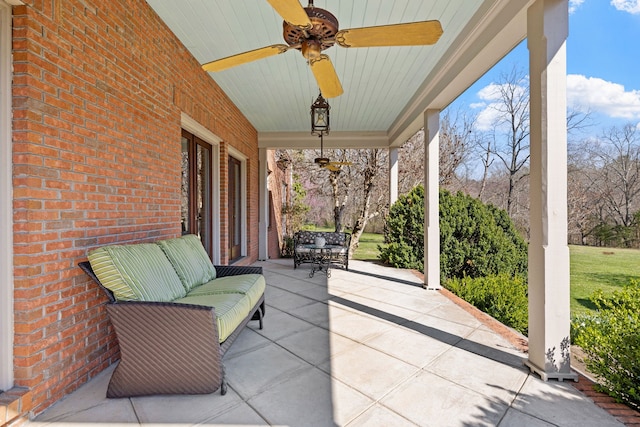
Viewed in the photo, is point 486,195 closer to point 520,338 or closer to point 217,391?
point 520,338

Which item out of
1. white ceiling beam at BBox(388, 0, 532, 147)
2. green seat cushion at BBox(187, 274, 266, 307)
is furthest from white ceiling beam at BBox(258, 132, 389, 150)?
green seat cushion at BBox(187, 274, 266, 307)

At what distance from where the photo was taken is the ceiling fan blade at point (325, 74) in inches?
84.6

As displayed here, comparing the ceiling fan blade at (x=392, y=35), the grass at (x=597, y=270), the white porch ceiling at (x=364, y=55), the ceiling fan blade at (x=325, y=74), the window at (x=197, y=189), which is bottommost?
the grass at (x=597, y=270)

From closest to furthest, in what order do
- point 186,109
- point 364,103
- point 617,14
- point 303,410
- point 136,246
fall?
point 303,410 < point 136,246 < point 186,109 < point 364,103 < point 617,14

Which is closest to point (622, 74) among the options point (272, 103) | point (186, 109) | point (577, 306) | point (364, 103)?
point (577, 306)

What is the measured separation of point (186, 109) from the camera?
369 cm

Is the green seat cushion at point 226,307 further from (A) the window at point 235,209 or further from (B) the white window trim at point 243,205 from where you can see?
(B) the white window trim at point 243,205

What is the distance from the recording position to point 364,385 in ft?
6.82

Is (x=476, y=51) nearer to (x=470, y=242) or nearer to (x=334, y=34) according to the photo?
(x=334, y=34)

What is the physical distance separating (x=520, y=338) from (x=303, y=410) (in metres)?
2.20

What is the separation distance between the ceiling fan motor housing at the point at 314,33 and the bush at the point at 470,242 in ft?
15.6

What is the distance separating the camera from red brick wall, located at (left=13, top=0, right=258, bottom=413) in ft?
5.61

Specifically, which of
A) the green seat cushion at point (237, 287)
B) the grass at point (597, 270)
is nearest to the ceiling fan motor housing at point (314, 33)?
the green seat cushion at point (237, 287)

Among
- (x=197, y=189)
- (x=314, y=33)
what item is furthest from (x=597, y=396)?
(x=197, y=189)
